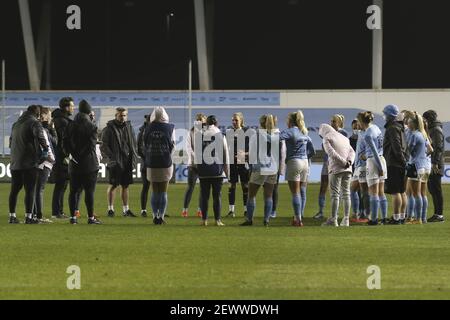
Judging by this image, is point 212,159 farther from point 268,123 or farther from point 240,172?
point 240,172

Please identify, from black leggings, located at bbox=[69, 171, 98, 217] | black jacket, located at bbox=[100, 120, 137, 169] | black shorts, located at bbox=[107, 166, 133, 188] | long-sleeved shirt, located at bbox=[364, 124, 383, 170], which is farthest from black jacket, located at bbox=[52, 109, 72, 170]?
long-sleeved shirt, located at bbox=[364, 124, 383, 170]

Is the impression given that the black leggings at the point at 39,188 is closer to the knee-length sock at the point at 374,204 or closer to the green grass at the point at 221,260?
the green grass at the point at 221,260

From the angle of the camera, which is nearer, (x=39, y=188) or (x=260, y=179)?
(x=260, y=179)

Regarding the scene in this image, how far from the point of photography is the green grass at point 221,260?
11078 millimetres

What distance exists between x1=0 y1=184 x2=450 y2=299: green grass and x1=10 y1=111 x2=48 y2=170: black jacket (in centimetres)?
107

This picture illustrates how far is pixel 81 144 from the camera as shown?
18859mm

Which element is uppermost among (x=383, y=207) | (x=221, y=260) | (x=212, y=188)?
(x=212, y=188)

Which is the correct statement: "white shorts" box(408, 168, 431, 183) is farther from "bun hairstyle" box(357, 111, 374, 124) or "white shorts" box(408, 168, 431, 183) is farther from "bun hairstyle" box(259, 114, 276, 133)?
"bun hairstyle" box(259, 114, 276, 133)

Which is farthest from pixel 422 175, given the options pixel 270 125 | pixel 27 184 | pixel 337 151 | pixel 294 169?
pixel 27 184

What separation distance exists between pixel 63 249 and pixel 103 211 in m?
8.45
